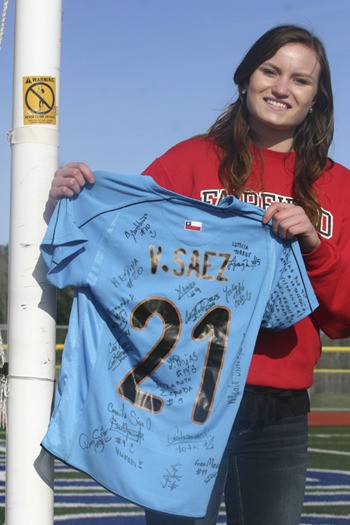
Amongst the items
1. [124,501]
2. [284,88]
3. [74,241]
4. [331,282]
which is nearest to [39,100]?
[74,241]

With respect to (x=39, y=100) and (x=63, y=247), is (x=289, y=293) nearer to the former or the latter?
(x=63, y=247)

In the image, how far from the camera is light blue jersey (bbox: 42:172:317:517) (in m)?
2.78

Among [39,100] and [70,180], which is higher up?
[39,100]

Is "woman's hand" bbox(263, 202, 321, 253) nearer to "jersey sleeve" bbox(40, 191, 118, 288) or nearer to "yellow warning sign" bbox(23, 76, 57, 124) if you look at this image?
"jersey sleeve" bbox(40, 191, 118, 288)

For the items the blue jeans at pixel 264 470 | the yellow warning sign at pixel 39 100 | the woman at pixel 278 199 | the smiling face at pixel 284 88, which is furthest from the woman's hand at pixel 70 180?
the blue jeans at pixel 264 470

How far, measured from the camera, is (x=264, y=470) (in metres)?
2.93

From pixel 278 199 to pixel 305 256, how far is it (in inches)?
8.9

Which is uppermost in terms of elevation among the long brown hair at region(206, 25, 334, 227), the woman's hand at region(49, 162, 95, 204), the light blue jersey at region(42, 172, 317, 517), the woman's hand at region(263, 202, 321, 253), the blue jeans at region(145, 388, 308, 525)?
the long brown hair at region(206, 25, 334, 227)

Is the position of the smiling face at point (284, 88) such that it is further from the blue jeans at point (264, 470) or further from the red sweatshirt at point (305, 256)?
the blue jeans at point (264, 470)

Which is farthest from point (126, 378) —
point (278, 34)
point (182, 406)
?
point (278, 34)

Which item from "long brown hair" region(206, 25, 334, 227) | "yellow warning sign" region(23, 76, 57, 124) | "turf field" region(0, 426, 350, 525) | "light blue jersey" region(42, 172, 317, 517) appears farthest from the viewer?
"turf field" region(0, 426, 350, 525)

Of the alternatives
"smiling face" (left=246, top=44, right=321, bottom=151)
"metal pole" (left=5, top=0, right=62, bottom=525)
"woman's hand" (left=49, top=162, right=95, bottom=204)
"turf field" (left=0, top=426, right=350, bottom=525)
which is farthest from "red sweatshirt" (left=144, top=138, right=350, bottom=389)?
"turf field" (left=0, top=426, right=350, bottom=525)

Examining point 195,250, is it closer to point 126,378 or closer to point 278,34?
point 126,378

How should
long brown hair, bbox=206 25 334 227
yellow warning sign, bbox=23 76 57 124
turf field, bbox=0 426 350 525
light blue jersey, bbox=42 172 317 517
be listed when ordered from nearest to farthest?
light blue jersey, bbox=42 172 317 517 → yellow warning sign, bbox=23 76 57 124 → long brown hair, bbox=206 25 334 227 → turf field, bbox=0 426 350 525
